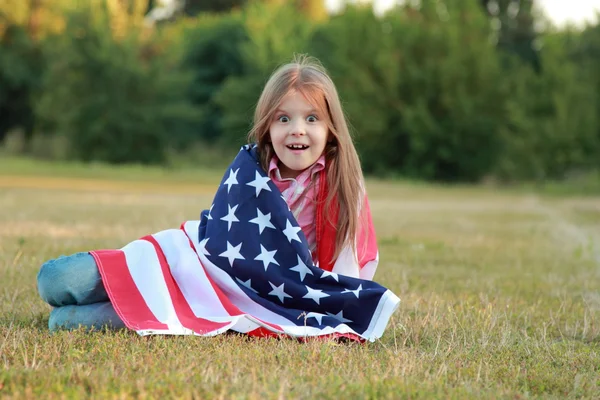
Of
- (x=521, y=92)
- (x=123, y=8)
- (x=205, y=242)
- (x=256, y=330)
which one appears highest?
(x=123, y=8)

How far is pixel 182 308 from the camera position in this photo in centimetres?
365

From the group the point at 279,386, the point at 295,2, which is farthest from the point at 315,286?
the point at 295,2

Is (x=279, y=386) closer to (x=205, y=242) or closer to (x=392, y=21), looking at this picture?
(x=205, y=242)

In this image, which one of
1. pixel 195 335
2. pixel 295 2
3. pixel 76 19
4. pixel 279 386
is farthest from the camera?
pixel 295 2

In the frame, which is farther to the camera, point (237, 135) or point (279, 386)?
point (237, 135)

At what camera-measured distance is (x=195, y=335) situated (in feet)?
11.4

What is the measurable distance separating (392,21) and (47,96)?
13.9 m

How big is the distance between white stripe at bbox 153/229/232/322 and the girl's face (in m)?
0.66

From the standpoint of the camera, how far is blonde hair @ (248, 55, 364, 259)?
389 centimetres

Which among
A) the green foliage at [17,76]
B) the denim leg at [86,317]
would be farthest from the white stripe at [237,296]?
the green foliage at [17,76]

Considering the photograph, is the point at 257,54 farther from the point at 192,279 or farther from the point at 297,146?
the point at 192,279

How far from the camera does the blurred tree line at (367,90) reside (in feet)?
99.2

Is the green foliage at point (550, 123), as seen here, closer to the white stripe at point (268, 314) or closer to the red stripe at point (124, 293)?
the white stripe at point (268, 314)

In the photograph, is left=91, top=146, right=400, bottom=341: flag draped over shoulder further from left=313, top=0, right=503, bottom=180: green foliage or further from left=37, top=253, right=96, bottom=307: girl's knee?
left=313, top=0, right=503, bottom=180: green foliage
